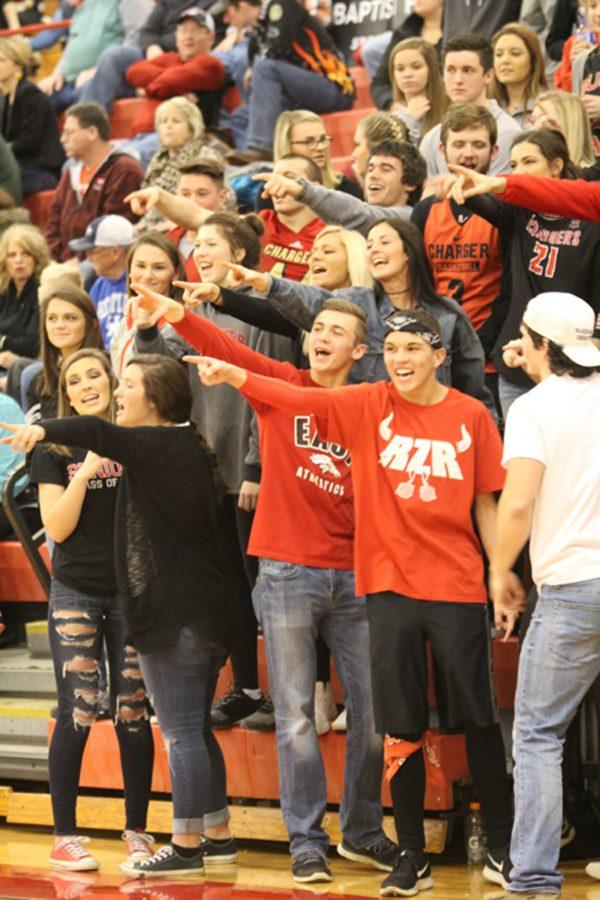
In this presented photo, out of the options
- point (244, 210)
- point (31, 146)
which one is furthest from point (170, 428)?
point (31, 146)

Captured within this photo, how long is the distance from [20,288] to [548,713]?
188 inches

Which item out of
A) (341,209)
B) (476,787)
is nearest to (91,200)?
(341,209)

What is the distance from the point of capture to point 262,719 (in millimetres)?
5855

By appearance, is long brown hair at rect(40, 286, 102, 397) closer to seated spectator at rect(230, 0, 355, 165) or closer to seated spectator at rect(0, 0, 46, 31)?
seated spectator at rect(230, 0, 355, 165)

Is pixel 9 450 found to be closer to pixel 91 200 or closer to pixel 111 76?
pixel 91 200

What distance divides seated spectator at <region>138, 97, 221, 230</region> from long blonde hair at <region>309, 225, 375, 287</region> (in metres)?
2.82

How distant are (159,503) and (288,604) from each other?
54cm

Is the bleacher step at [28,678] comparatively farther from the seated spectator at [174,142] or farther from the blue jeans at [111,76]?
the blue jeans at [111,76]

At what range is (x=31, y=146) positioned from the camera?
1079 centimetres

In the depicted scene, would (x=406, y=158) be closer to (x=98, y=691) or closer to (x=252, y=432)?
(x=252, y=432)

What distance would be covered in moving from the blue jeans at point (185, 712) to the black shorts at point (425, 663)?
63cm

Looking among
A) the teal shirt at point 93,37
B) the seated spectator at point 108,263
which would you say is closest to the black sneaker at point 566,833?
the seated spectator at point 108,263

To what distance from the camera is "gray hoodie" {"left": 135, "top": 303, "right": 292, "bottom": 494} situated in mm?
5895

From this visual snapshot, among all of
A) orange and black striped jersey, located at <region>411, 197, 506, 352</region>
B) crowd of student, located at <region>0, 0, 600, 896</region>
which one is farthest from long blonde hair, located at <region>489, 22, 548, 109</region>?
orange and black striped jersey, located at <region>411, 197, 506, 352</region>
